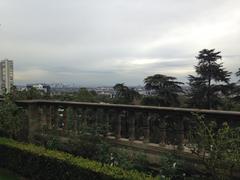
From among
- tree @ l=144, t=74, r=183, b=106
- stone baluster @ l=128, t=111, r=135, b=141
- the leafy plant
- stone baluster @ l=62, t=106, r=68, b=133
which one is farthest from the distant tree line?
the leafy plant

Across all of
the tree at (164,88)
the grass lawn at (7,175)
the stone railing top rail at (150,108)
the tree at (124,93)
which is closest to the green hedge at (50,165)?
the grass lawn at (7,175)

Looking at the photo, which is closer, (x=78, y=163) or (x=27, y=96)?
(x=78, y=163)

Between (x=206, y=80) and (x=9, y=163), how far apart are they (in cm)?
1788

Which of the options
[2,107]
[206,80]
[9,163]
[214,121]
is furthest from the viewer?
[206,80]

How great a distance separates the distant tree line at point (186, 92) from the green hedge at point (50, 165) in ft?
8.06

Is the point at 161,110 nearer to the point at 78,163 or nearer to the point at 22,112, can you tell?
the point at 78,163

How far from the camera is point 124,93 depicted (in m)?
13.4

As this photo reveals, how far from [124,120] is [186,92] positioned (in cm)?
1362

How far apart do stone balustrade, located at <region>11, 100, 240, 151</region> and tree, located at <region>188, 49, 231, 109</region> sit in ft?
44.7

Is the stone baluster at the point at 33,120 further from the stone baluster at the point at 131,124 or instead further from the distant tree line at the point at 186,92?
the stone baluster at the point at 131,124

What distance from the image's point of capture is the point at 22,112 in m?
9.81

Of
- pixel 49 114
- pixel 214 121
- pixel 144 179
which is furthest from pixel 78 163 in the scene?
pixel 49 114

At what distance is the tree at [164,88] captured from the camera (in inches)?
649

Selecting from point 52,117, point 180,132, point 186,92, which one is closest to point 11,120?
point 52,117
